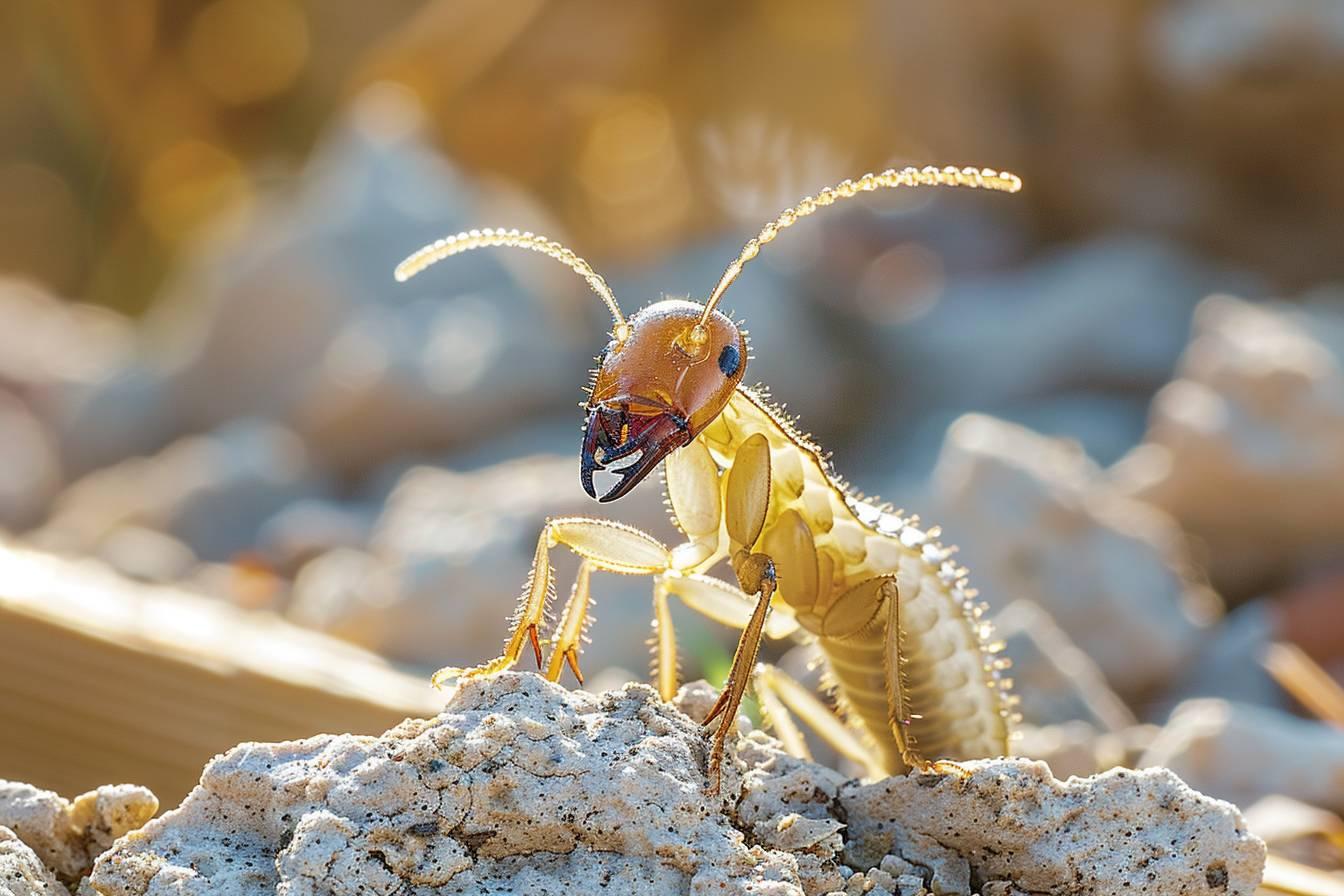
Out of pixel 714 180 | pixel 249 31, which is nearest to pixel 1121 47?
pixel 714 180

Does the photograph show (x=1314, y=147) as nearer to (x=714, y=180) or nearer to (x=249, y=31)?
(x=714, y=180)

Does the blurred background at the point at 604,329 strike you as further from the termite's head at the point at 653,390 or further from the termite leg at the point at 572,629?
the termite's head at the point at 653,390

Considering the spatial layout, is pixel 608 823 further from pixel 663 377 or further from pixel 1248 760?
pixel 1248 760

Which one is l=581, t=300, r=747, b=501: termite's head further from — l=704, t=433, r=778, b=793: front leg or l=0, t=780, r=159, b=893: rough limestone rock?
l=0, t=780, r=159, b=893: rough limestone rock

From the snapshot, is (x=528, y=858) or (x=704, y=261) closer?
(x=528, y=858)

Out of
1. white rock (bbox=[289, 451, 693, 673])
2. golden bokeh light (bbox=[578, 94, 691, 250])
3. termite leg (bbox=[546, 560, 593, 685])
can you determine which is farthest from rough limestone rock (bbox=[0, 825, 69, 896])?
golden bokeh light (bbox=[578, 94, 691, 250])

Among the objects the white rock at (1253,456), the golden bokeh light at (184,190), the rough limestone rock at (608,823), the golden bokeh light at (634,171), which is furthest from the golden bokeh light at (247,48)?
the rough limestone rock at (608,823)
